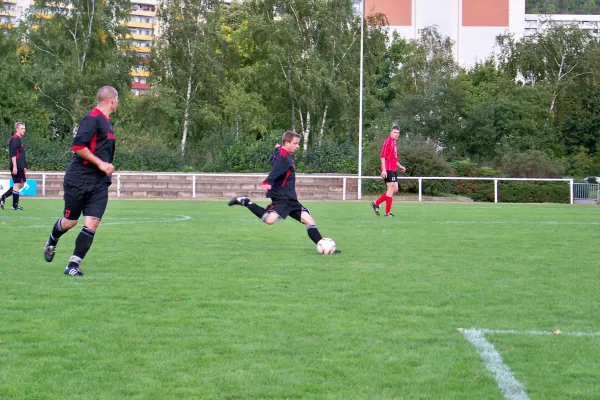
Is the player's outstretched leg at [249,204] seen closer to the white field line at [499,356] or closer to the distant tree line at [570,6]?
the white field line at [499,356]

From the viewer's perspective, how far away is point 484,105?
196ft

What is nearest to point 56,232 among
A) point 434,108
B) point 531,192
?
point 531,192

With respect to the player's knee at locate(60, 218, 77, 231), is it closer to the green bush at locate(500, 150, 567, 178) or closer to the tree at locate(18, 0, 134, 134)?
the green bush at locate(500, 150, 567, 178)

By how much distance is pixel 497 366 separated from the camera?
4914 mm

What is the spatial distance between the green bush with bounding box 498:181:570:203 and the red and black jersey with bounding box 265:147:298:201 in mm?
25573

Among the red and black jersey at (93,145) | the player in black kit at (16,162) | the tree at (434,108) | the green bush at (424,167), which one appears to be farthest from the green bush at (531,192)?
the red and black jersey at (93,145)

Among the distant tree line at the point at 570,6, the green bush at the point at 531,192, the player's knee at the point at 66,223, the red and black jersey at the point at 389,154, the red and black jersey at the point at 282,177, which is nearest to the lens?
the player's knee at the point at 66,223

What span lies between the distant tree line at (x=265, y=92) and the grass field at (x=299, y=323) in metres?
34.4

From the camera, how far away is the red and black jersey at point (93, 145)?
28.2 ft

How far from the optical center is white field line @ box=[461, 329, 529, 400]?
14.4ft

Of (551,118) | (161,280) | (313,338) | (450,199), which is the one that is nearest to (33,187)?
(450,199)

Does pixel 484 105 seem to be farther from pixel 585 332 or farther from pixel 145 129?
pixel 585 332

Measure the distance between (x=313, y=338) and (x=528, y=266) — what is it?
501 centimetres

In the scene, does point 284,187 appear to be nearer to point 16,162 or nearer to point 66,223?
point 66,223
